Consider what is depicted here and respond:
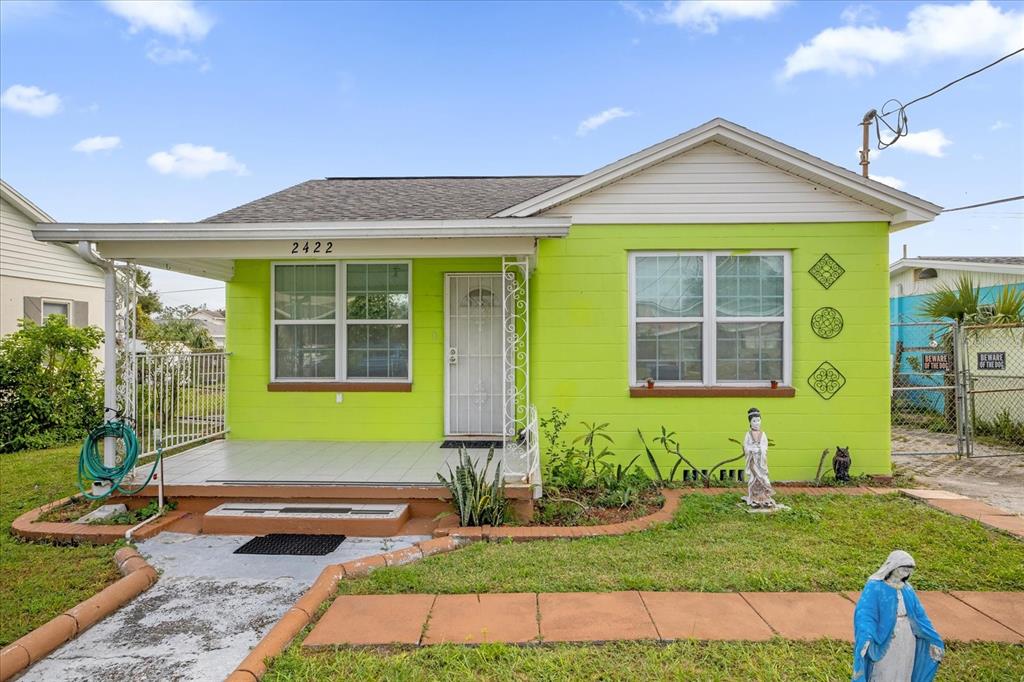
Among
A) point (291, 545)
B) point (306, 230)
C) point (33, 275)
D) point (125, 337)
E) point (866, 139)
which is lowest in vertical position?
point (291, 545)

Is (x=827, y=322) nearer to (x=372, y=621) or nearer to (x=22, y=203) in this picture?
(x=372, y=621)

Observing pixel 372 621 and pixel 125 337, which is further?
pixel 125 337

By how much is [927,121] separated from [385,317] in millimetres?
9926

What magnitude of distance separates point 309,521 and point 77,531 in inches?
76.1

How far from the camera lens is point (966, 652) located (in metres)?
2.88

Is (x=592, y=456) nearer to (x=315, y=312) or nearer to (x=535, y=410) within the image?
(x=535, y=410)

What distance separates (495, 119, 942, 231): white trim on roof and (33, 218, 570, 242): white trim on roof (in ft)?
2.84

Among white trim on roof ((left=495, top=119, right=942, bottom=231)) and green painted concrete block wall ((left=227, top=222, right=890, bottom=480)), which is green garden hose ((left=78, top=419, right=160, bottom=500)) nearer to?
green painted concrete block wall ((left=227, top=222, right=890, bottom=480))

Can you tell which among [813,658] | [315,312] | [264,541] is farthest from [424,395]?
[813,658]

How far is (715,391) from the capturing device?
6355 millimetres

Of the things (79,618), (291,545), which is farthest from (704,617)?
(79,618)

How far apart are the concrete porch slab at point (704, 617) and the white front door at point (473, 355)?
165 inches

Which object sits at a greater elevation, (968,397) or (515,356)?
(515,356)

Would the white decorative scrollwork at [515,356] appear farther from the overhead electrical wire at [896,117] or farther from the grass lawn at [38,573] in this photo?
the overhead electrical wire at [896,117]
